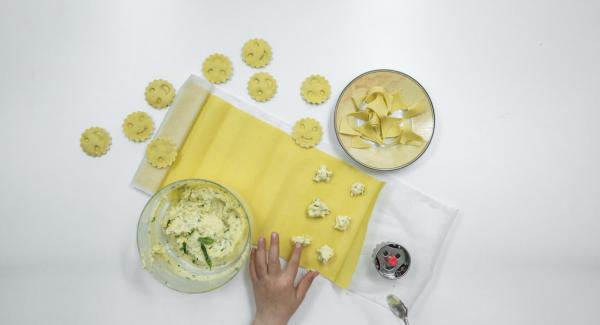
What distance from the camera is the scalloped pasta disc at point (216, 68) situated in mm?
1070

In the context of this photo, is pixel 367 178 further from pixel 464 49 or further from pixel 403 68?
pixel 464 49

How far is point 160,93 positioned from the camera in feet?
3.50

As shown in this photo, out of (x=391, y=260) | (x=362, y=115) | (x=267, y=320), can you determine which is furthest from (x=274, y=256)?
(x=362, y=115)

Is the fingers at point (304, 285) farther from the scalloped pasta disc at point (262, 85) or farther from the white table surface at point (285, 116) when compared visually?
the scalloped pasta disc at point (262, 85)

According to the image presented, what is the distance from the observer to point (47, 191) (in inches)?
43.1

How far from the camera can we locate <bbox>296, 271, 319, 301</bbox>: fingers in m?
1.03

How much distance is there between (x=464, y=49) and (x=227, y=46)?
0.70m

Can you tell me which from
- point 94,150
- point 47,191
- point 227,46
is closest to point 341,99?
point 227,46

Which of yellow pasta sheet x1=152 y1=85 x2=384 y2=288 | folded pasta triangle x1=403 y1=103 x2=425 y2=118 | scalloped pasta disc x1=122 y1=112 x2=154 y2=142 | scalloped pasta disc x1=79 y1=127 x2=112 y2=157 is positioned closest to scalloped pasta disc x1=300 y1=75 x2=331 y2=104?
yellow pasta sheet x1=152 y1=85 x2=384 y2=288

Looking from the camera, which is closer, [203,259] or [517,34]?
[203,259]

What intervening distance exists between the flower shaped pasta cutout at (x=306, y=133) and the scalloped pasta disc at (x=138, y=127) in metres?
0.42

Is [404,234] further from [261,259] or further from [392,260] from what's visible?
[261,259]

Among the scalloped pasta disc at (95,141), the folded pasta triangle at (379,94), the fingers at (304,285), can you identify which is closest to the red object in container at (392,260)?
the fingers at (304,285)

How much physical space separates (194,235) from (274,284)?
254 millimetres
